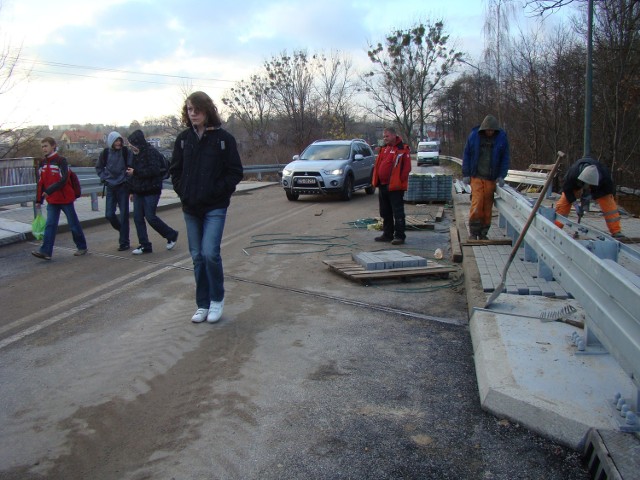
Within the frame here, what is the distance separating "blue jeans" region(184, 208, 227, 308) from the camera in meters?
5.37

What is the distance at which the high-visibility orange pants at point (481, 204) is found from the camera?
8.44 meters

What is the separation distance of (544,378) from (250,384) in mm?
1958

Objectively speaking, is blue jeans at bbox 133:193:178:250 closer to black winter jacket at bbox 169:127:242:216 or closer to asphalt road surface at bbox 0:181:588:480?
asphalt road surface at bbox 0:181:588:480

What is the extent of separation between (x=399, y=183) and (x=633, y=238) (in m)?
3.51

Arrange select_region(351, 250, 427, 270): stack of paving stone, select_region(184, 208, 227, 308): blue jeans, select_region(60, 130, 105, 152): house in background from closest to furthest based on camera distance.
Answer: select_region(184, 208, 227, 308): blue jeans → select_region(351, 250, 427, 270): stack of paving stone → select_region(60, 130, 105, 152): house in background

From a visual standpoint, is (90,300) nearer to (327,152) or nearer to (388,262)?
(388,262)

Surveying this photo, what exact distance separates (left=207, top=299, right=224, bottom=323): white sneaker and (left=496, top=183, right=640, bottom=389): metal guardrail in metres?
2.97

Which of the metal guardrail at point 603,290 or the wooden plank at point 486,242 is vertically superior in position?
the metal guardrail at point 603,290

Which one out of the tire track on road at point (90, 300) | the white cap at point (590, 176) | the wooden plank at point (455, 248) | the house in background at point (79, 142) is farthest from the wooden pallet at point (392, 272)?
the house in background at point (79, 142)

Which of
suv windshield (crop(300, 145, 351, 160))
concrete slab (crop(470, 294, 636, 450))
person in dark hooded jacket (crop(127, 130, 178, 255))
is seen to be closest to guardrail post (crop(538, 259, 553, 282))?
concrete slab (crop(470, 294, 636, 450))

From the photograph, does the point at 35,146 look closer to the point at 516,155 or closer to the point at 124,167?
the point at 124,167

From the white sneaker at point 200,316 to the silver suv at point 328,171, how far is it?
11.3 meters

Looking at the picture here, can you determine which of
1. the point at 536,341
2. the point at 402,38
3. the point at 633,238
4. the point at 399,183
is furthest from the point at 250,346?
the point at 402,38

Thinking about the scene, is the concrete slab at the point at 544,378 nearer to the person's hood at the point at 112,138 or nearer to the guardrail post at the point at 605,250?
the guardrail post at the point at 605,250
